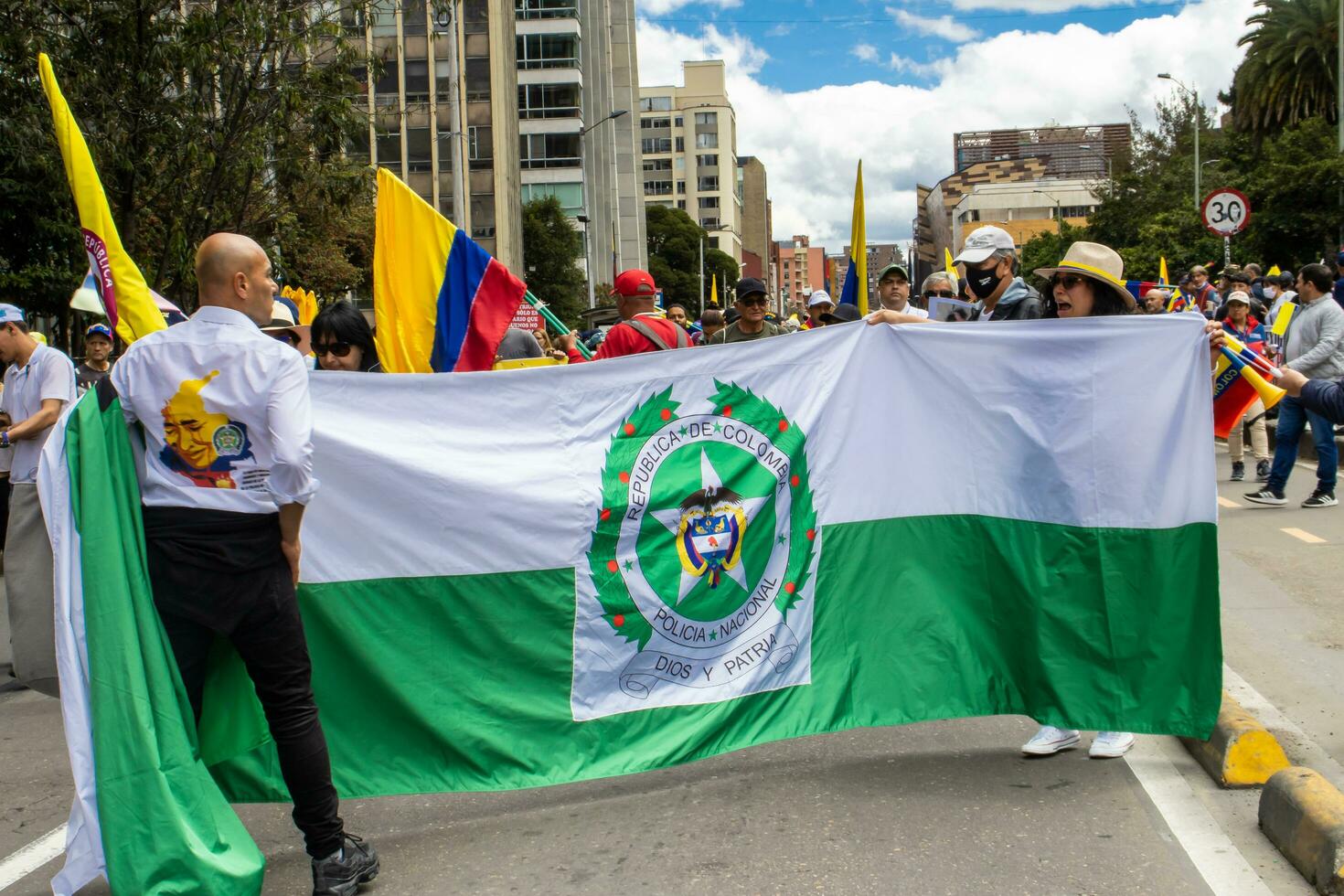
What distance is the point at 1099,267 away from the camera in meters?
5.14

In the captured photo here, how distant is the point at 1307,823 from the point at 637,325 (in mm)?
4099

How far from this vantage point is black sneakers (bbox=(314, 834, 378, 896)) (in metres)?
3.86

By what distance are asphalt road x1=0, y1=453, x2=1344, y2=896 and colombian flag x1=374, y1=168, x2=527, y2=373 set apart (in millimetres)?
2139

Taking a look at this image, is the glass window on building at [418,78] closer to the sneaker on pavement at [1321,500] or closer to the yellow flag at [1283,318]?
the yellow flag at [1283,318]

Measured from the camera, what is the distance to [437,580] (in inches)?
178

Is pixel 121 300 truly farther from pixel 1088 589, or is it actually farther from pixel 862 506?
pixel 1088 589

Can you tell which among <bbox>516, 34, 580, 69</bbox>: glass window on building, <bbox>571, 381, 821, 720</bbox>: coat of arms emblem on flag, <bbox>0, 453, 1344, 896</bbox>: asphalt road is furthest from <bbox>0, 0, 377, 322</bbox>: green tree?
<bbox>516, 34, 580, 69</bbox>: glass window on building

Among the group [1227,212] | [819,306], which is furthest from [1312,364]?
[1227,212]

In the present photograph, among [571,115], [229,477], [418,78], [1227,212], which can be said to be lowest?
[229,477]

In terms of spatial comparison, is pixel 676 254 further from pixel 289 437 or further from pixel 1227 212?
pixel 289 437

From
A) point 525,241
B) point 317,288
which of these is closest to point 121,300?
point 317,288

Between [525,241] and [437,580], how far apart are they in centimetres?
6555

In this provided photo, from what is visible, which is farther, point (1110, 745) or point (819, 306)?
point (819, 306)

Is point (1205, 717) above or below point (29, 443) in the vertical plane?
below
